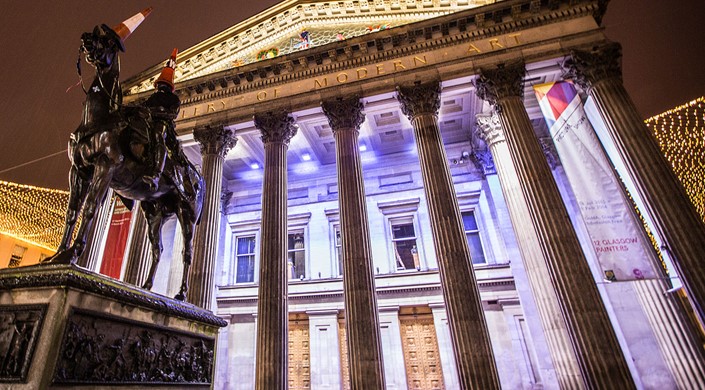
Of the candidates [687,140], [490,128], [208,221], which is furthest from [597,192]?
[208,221]

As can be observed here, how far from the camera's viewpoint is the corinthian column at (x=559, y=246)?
7.39 m

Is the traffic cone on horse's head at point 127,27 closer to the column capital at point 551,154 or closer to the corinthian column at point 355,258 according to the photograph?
the corinthian column at point 355,258

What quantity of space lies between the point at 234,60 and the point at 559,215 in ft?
44.5

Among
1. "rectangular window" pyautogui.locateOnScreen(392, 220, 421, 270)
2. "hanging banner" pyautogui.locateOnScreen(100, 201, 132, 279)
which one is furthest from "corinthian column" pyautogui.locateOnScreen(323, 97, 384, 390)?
"hanging banner" pyautogui.locateOnScreen(100, 201, 132, 279)

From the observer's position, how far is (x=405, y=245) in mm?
15250

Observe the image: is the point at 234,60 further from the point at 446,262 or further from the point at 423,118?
the point at 446,262

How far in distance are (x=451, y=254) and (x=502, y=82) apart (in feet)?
19.4

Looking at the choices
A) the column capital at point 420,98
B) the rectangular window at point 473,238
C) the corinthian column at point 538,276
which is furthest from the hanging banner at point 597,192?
the rectangular window at point 473,238

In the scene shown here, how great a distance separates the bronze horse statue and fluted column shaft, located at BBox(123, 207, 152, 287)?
8.26m

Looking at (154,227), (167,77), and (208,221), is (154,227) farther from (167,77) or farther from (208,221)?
(208,221)

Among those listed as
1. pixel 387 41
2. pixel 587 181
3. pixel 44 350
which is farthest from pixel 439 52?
pixel 44 350

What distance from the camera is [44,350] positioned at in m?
2.21

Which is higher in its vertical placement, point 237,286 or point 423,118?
point 423,118

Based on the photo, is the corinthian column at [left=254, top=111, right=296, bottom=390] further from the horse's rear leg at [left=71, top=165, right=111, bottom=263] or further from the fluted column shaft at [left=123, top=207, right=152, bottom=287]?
the horse's rear leg at [left=71, top=165, right=111, bottom=263]
